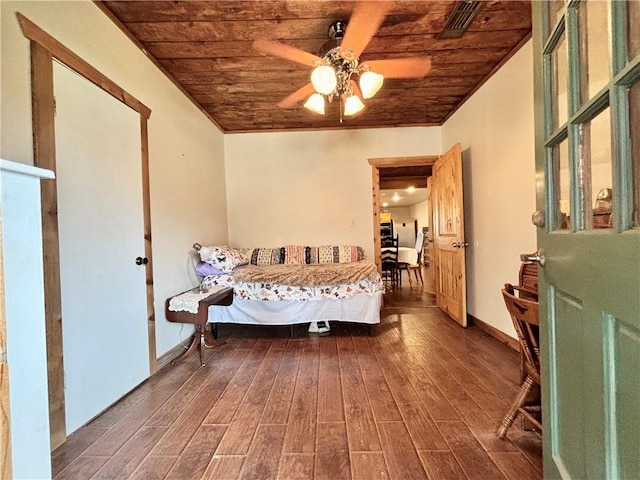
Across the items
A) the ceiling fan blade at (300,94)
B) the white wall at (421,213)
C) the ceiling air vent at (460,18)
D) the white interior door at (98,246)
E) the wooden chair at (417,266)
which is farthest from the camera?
the white wall at (421,213)

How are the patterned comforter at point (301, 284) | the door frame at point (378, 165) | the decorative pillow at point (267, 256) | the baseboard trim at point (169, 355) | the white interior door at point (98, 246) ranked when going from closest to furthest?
the white interior door at point (98, 246) < the baseboard trim at point (169, 355) < the patterned comforter at point (301, 284) < the decorative pillow at point (267, 256) < the door frame at point (378, 165)

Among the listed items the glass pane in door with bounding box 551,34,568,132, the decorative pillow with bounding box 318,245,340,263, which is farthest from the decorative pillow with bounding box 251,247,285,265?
the glass pane in door with bounding box 551,34,568,132

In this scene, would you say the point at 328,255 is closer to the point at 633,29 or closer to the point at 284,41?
the point at 284,41

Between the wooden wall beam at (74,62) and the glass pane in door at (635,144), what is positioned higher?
the wooden wall beam at (74,62)

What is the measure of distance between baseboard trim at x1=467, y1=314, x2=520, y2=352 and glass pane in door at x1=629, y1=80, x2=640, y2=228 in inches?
95.0

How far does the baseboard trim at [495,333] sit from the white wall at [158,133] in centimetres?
308

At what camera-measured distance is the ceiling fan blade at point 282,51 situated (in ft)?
6.03


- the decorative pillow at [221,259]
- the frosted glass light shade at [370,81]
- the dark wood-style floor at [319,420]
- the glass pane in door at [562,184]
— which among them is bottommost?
the dark wood-style floor at [319,420]

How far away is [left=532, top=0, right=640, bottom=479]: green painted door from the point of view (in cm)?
63

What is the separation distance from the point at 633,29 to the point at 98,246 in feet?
8.00

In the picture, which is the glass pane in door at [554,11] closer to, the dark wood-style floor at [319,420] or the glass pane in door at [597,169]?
the glass pane in door at [597,169]

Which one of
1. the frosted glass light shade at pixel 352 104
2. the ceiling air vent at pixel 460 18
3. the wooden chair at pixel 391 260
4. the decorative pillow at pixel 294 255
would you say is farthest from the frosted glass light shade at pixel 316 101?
the wooden chair at pixel 391 260

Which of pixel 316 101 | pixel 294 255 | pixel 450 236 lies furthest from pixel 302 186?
pixel 450 236

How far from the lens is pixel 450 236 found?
3.65 m
